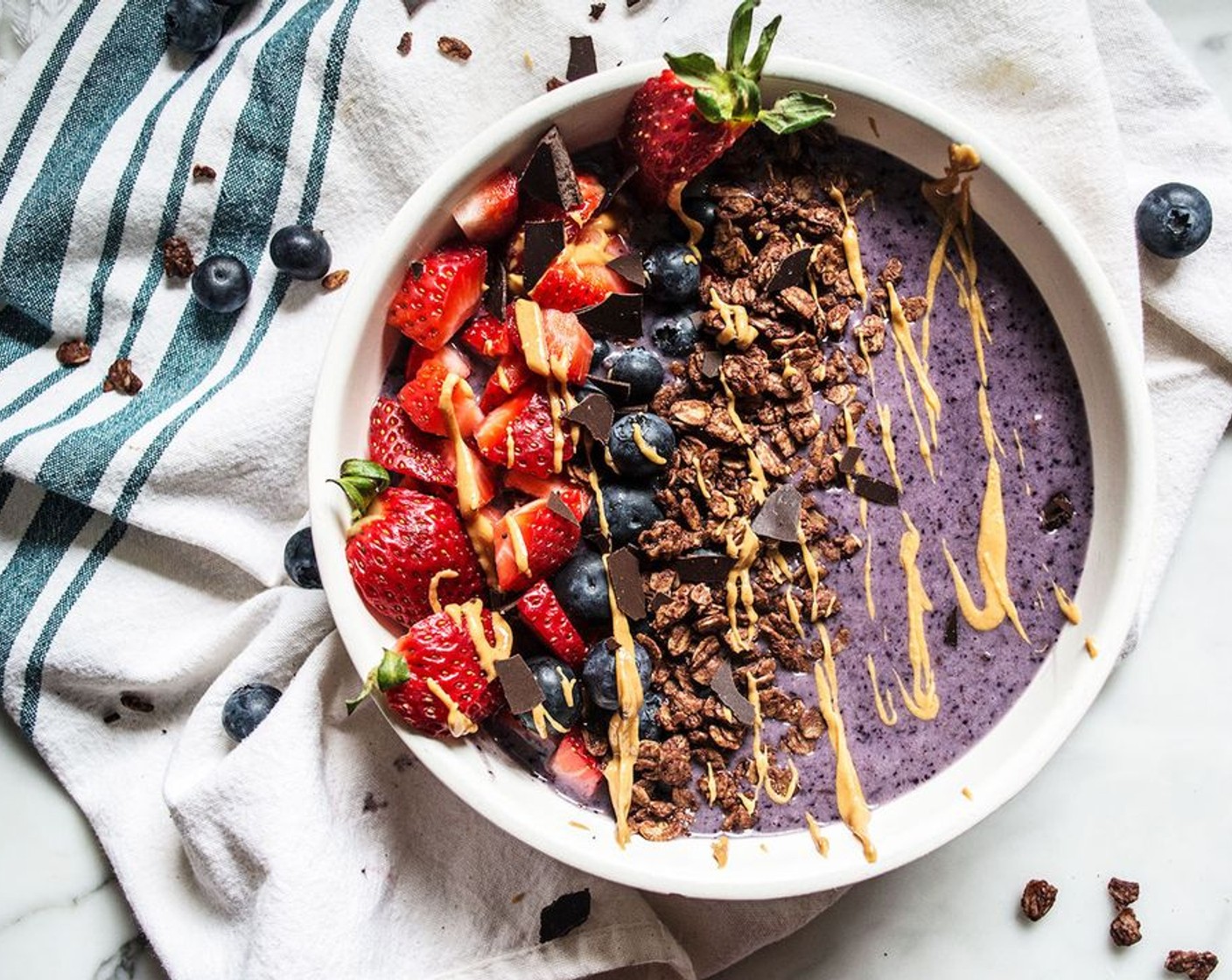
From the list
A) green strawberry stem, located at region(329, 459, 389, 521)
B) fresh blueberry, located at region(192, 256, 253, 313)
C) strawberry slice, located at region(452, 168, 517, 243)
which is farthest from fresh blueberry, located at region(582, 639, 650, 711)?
fresh blueberry, located at region(192, 256, 253, 313)

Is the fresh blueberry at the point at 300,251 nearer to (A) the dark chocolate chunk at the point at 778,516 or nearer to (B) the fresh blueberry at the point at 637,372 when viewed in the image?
(B) the fresh blueberry at the point at 637,372

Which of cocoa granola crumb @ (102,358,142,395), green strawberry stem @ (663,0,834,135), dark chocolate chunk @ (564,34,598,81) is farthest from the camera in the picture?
cocoa granola crumb @ (102,358,142,395)

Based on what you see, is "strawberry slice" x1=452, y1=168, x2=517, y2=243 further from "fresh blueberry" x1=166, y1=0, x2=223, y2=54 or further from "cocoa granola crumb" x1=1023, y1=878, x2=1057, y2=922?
"cocoa granola crumb" x1=1023, y1=878, x2=1057, y2=922

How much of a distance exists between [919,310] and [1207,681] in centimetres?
80

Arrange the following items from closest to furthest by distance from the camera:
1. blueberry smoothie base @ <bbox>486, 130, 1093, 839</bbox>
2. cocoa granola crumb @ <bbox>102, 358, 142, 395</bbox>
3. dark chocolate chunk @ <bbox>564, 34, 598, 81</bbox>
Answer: blueberry smoothie base @ <bbox>486, 130, 1093, 839</bbox>, dark chocolate chunk @ <bbox>564, 34, 598, 81</bbox>, cocoa granola crumb @ <bbox>102, 358, 142, 395</bbox>

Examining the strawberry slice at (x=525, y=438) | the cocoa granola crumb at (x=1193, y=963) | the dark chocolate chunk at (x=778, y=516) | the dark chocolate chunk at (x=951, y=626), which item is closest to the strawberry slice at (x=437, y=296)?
the strawberry slice at (x=525, y=438)

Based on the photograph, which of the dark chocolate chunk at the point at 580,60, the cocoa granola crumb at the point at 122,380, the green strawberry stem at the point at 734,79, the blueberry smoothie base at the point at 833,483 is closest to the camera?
the green strawberry stem at the point at 734,79

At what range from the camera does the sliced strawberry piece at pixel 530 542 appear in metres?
1.53

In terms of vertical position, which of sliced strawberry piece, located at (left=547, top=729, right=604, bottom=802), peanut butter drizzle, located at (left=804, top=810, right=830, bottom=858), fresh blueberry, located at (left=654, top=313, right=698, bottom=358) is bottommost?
peanut butter drizzle, located at (left=804, top=810, right=830, bottom=858)

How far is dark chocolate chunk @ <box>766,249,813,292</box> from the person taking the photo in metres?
1.59

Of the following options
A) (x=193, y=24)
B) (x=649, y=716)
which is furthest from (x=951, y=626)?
(x=193, y=24)

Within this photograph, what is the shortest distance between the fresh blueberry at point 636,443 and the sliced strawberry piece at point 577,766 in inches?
14.5

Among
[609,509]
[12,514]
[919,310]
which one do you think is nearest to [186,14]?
[12,514]

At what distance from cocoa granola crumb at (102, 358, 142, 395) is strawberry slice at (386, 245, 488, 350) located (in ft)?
1.74
